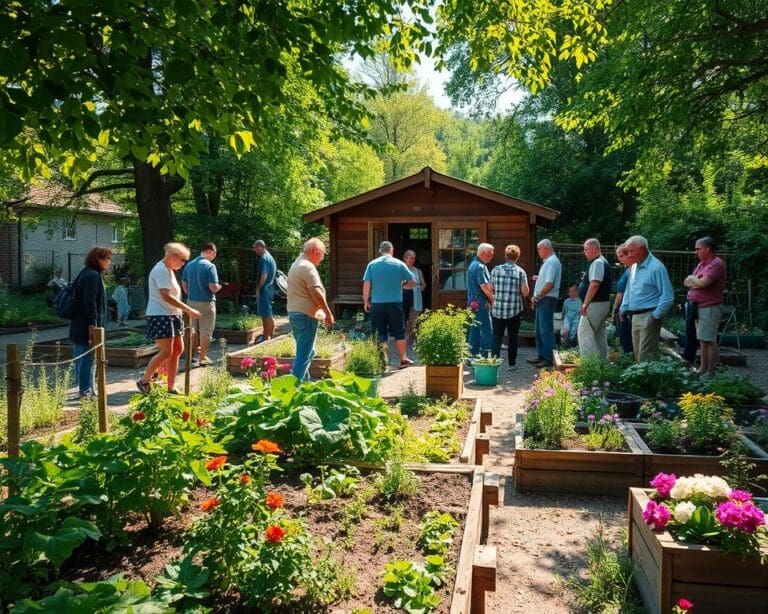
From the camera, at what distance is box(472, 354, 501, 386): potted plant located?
8.95 meters

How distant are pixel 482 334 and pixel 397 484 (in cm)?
679

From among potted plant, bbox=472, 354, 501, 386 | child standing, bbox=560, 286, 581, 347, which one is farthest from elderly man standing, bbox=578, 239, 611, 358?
child standing, bbox=560, 286, 581, 347

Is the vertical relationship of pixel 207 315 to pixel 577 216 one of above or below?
below

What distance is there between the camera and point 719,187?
26641 mm

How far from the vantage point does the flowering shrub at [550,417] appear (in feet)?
17.5

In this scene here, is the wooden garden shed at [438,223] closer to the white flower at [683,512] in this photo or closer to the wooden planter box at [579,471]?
the wooden planter box at [579,471]

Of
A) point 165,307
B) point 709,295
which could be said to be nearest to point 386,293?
point 165,307

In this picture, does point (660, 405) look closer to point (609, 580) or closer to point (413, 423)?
point (413, 423)

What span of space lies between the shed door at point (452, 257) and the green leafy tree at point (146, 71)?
1019cm

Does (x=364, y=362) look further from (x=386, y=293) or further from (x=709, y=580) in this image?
(x=709, y=580)

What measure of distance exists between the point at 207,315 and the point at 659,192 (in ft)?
56.9

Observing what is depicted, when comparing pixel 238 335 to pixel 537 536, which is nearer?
pixel 537 536

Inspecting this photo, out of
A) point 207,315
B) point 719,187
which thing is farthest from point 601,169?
point 207,315

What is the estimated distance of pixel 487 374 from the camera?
898 centimetres
